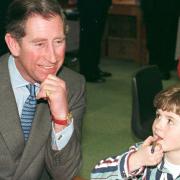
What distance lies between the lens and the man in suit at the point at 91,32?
17.2ft

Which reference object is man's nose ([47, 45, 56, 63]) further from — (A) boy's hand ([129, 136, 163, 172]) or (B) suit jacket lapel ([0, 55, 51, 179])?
(A) boy's hand ([129, 136, 163, 172])

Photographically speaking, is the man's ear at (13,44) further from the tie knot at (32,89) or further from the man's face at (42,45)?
the tie knot at (32,89)

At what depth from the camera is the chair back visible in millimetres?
2496

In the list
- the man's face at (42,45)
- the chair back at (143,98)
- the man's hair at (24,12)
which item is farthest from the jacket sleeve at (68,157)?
the chair back at (143,98)

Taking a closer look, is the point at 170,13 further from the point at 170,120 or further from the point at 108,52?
the point at 170,120

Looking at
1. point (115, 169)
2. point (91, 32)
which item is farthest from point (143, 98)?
point (91, 32)

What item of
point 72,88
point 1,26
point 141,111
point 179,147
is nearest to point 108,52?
point 1,26

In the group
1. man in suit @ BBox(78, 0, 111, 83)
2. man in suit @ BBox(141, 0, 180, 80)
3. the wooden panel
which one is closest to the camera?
man in suit @ BBox(78, 0, 111, 83)

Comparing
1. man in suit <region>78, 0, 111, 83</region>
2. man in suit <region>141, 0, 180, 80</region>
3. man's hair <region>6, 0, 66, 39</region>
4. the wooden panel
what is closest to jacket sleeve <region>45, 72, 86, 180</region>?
man's hair <region>6, 0, 66, 39</region>

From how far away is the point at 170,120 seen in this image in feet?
4.92

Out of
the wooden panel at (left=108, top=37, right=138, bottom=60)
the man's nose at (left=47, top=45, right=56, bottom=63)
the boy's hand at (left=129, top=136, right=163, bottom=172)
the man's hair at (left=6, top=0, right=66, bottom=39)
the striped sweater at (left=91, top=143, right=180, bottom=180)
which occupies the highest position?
the man's hair at (left=6, top=0, right=66, bottom=39)

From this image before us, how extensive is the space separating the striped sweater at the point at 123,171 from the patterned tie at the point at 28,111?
43 centimetres

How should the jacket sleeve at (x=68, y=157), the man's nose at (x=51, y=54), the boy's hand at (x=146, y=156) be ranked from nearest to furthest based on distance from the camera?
the boy's hand at (x=146, y=156), the man's nose at (x=51, y=54), the jacket sleeve at (x=68, y=157)

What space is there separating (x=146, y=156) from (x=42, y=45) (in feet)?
1.87
